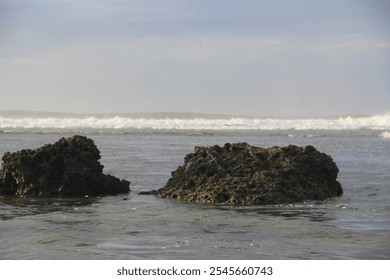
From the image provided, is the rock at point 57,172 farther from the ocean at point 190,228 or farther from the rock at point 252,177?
the rock at point 252,177

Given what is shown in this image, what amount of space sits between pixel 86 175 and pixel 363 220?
5476mm

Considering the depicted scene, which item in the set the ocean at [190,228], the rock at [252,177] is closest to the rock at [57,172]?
the ocean at [190,228]

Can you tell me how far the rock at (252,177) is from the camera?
12.1 metres

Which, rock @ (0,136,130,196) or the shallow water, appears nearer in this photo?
the shallow water

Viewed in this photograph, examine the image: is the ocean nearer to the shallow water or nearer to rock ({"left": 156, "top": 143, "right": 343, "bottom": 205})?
the shallow water

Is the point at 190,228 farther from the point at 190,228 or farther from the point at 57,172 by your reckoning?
the point at 57,172

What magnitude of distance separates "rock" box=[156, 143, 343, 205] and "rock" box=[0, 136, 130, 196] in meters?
1.33

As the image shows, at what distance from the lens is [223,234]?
9023 mm

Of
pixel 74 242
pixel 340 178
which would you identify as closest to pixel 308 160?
pixel 340 178

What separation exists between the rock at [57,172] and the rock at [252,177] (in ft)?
4.36

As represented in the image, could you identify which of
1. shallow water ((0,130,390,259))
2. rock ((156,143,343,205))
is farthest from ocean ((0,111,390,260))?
rock ((156,143,343,205))

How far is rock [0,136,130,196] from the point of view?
13.1m
